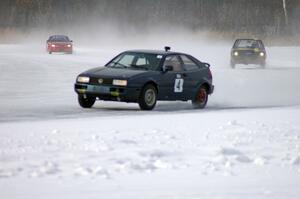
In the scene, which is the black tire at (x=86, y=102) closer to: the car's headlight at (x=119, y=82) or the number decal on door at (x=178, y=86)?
the car's headlight at (x=119, y=82)

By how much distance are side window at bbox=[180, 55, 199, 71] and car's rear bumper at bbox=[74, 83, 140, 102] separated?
197 cm

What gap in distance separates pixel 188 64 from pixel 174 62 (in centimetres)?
52

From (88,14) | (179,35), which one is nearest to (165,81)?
(179,35)

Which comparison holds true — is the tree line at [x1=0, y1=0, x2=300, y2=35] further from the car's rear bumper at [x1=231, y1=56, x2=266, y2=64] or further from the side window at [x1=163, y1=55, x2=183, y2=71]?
the side window at [x1=163, y1=55, x2=183, y2=71]

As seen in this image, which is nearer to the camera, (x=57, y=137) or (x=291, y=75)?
(x=57, y=137)

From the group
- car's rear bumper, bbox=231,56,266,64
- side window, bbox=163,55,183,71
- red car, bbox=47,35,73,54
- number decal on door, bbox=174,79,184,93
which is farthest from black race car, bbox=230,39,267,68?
number decal on door, bbox=174,79,184,93

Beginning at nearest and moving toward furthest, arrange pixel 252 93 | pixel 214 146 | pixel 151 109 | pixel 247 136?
pixel 214 146 → pixel 247 136 → pixel 151 109 → pixel 252 93

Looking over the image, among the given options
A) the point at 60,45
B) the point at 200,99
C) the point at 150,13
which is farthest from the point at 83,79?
the point at 150,13

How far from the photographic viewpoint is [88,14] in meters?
115

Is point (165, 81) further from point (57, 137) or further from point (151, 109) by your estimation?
point (57, 137)

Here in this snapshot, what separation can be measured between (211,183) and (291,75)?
2362 centimetres

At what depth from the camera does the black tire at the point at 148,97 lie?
46.4ft

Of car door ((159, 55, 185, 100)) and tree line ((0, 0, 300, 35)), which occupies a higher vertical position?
tree line ((0, 0, 300, 35))

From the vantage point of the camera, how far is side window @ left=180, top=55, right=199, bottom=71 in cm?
1557
